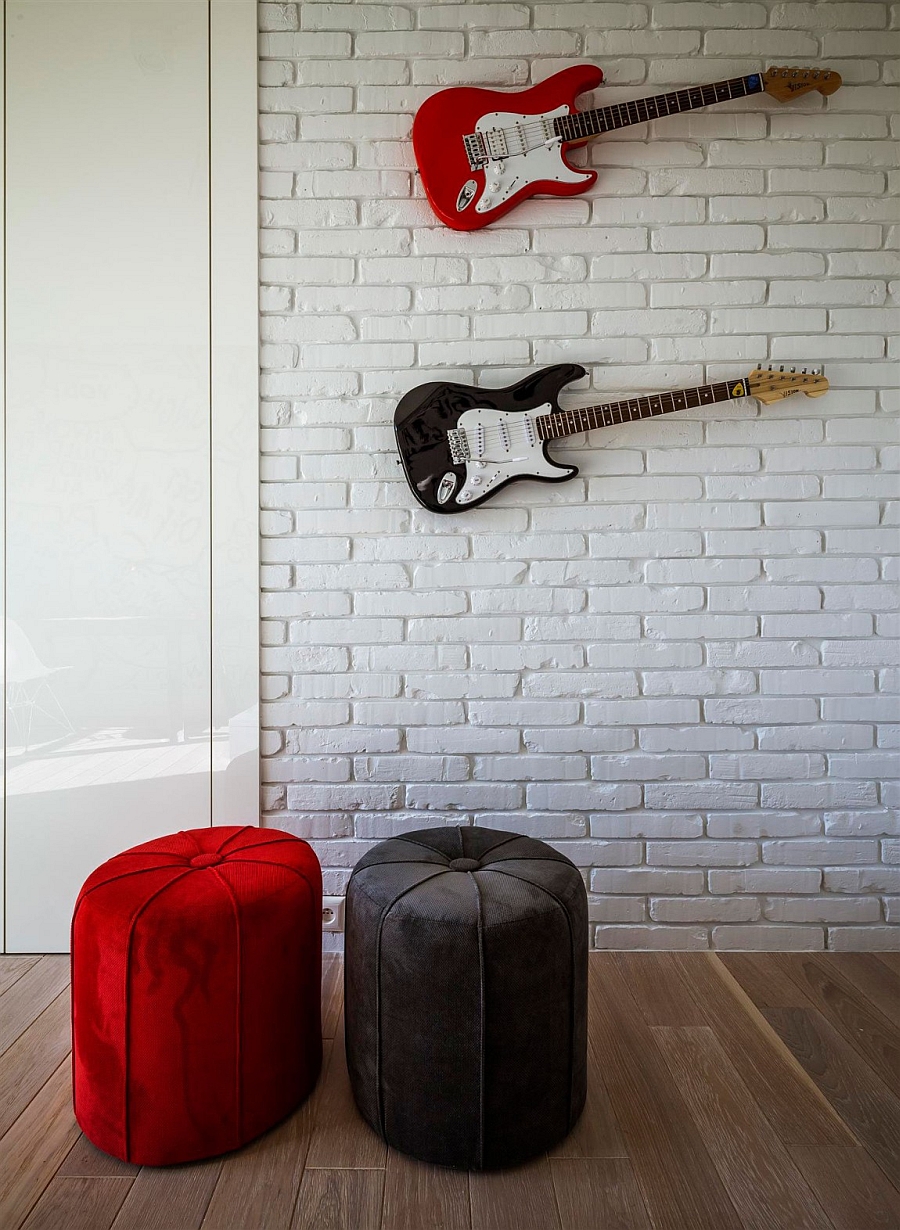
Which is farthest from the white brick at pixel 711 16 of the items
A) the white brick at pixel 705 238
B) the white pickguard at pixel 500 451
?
the white pickguard at pixel 500 451

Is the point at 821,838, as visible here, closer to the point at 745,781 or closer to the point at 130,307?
the point at 745,781

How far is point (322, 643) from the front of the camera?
77.8 inches

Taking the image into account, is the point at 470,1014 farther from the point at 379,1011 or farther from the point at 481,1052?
the point at 379,1011

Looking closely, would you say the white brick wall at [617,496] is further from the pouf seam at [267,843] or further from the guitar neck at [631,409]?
the pouf seam at [267,843]

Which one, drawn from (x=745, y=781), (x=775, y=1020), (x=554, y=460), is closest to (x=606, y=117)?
(x=554, y=460)

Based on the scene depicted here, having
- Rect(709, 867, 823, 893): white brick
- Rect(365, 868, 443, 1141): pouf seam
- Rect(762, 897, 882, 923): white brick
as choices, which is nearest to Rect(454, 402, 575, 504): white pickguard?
Rect(365, 868, 443, 1141): pouf seam

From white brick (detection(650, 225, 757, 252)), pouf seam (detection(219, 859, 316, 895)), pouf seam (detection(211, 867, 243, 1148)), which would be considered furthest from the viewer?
white brick (detection(650, 225, 757, 252))

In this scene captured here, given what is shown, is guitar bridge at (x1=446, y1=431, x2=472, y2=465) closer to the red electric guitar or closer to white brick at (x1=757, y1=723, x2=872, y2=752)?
the red electric guitar

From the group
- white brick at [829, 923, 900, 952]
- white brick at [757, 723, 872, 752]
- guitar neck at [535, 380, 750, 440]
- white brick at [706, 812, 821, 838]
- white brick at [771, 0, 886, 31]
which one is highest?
white brick at [771, 0, 886, 31]

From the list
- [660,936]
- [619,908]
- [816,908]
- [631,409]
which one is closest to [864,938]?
[816,908]

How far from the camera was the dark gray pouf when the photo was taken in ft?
4.23

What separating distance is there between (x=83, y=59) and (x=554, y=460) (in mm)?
1501

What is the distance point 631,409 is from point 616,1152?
1.48m

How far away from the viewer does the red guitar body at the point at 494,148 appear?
6.07 ft
